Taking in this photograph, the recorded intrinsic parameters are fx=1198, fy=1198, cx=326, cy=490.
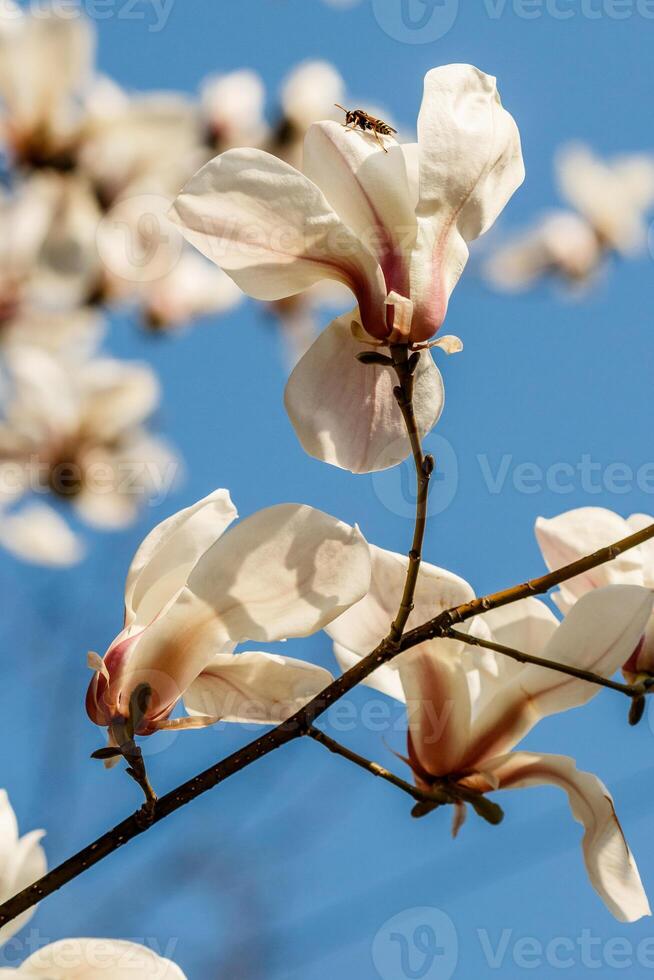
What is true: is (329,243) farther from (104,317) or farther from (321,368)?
(104,317)

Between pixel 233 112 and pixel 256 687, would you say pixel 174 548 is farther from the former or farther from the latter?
pixel 233 112

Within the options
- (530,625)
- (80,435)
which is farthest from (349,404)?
(80,435)

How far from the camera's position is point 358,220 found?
0.77 meters

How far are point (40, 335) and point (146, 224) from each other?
0.28 m

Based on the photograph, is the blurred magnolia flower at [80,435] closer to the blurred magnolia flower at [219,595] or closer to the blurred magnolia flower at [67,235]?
the blurred magnolia flower at [67,235]

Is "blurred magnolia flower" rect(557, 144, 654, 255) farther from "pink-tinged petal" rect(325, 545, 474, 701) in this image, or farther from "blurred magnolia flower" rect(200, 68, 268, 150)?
"pink-tinged petal" rect(325, 545, 474, 701)

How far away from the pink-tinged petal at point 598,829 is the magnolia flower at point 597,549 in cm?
11

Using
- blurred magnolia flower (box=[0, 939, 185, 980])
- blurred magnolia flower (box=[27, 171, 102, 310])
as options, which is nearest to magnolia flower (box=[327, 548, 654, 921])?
blurred magnolia flower (box=[0, 939, 185, 980])

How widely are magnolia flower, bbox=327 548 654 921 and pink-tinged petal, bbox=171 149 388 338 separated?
0.19 metres

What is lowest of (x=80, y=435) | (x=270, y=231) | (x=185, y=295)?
(x=270, y=231)

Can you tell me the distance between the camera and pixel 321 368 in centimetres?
81

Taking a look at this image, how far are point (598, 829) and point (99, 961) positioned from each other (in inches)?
13.9

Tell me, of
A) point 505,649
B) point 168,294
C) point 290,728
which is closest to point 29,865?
point 290,728

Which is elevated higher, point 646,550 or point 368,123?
point 368,123
